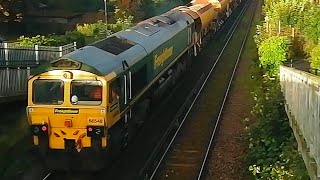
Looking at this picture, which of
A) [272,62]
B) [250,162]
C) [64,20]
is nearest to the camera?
[250,162]

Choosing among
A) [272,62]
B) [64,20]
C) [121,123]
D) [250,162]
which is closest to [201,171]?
[250,162]

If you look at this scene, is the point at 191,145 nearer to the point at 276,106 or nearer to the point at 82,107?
the point at 276,106

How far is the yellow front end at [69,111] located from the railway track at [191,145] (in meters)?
1.95

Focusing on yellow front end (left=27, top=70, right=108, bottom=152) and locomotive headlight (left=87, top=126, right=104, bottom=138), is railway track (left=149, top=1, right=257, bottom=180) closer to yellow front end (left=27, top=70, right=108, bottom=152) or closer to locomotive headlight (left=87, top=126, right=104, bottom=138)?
locomotive headlight (left=87, top=126, right=104, bottom=138)

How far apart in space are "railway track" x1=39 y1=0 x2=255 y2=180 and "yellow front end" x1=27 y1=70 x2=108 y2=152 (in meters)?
1.12

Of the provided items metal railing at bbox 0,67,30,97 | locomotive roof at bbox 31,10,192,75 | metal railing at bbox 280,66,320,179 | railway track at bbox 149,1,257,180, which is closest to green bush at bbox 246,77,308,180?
metal railing at bbox 280,66,320,179

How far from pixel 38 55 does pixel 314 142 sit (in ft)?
40.4

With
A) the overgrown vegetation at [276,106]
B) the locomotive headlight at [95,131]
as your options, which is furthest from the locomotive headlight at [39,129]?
the overgrown vegetation at [276,106]

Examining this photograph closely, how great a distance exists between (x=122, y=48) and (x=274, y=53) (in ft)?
25.8

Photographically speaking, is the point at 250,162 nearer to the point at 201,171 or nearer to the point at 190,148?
the point at 201,171

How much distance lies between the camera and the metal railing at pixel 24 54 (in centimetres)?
1630

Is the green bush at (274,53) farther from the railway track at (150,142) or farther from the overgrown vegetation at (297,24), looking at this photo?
the railway track at (150,142)

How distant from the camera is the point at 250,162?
12.1m

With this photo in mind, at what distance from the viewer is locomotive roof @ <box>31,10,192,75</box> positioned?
456 inches
